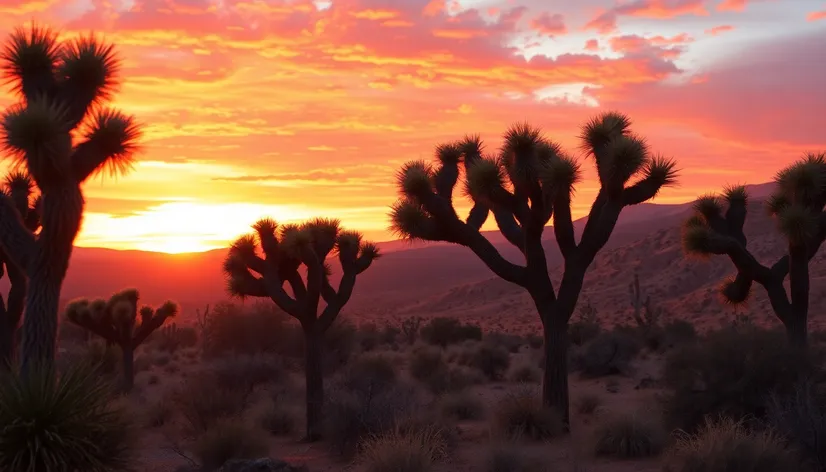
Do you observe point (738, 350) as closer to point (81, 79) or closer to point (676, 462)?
point (676, 462)

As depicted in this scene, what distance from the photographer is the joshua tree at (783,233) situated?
1630 cm

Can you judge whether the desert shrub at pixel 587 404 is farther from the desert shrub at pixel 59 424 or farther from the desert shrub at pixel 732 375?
the desert shrub at pixel 59 424

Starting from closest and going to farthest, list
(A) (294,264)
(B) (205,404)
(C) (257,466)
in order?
(C) (257,466)
(B) (205,404)
(A) (294,264)

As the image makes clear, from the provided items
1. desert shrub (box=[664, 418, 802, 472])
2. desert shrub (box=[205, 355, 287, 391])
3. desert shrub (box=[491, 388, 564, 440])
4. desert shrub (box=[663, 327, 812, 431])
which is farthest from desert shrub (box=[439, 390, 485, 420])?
desert shrub (box=[664, 418, 802, 472])

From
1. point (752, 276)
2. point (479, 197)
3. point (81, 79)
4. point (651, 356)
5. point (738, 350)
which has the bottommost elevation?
point (651, 356)

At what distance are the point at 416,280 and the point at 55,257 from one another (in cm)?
10302

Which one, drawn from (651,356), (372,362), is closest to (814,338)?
(651,356)

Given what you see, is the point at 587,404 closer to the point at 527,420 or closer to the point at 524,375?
the point at 527,420

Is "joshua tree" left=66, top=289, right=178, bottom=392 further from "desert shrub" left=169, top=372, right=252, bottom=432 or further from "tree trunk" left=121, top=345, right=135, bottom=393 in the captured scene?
"desert shrub" left=169, top=372, right=252, bottom=432

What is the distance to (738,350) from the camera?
12.9 metres

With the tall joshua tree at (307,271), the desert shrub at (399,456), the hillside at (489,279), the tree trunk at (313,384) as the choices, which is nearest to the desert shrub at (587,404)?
the tall joshua tree at (307,271)

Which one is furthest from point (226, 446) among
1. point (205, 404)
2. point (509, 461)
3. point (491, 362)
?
point (491, 362)

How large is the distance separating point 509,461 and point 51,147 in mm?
7780

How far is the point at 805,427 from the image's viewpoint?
1022cm
